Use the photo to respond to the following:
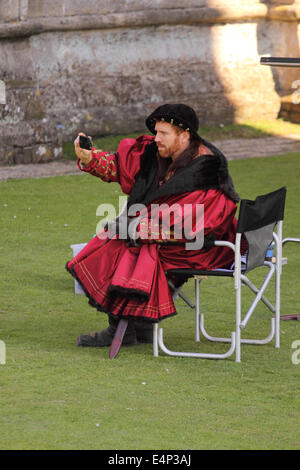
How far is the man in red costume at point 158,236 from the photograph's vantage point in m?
5.78

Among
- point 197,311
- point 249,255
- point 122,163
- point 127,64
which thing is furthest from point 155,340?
point 127,64

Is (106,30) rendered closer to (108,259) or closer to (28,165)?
(28,165)

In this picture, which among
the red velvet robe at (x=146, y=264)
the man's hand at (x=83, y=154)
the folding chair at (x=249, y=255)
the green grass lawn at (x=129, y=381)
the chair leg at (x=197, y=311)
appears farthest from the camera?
the chair leg at (x=197, y=311)

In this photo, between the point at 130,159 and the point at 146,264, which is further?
the point at 130,159

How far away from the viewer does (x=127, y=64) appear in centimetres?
1560

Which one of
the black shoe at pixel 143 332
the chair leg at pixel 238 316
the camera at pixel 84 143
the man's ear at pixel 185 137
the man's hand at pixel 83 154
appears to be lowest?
the black shoe at pixel 143 332

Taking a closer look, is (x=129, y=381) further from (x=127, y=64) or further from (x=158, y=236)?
(x=127, y=64)

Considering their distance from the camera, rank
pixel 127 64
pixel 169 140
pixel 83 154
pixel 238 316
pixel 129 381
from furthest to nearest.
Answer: pixel 127 64, pixel 83 154, pixel 169 140, pixel 238 316, pixel 129 381

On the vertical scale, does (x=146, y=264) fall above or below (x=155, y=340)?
above

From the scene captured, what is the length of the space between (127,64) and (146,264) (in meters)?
10.2

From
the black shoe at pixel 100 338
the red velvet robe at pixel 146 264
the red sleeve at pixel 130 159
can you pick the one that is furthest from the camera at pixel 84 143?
the black shoe at pixel 100 338

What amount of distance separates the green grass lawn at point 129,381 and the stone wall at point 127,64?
207 inches

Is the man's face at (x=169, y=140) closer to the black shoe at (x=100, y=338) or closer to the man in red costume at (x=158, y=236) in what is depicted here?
the man in red costume at (x=158, y=236)
